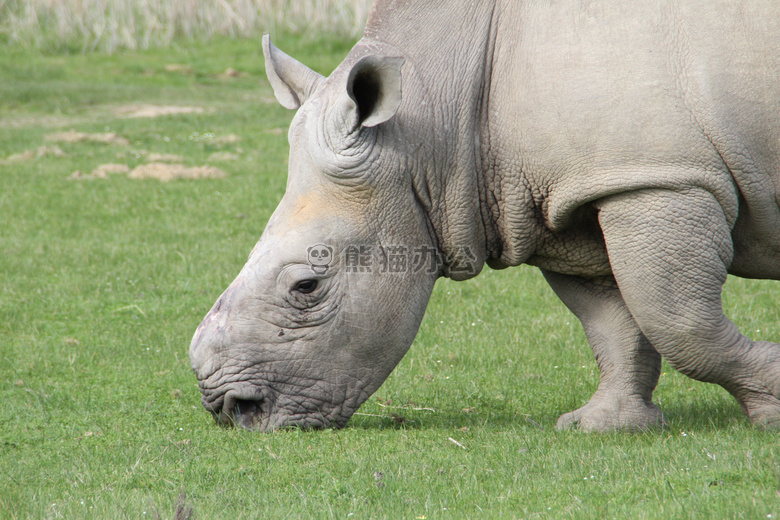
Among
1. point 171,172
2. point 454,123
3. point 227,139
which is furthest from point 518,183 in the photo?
point 227,139

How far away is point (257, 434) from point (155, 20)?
2219 cm

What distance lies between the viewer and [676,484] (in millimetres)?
3850

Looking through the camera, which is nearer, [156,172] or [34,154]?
[156,172]

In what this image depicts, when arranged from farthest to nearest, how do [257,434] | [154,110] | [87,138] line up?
[154,110] → [87,138] → [257,434]

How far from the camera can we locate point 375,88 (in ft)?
14.6

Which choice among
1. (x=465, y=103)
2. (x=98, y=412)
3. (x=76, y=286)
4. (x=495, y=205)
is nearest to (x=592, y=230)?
(x=495, y=205)

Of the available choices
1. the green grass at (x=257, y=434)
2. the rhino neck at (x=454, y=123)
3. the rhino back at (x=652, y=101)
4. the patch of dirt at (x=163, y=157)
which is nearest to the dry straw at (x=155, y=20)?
the patch of dirt at (x=163, y=157)

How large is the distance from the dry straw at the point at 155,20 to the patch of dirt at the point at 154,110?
629 centimetres

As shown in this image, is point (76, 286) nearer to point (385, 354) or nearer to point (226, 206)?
point (226, 206)

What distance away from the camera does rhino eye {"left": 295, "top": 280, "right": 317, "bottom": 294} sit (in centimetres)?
473

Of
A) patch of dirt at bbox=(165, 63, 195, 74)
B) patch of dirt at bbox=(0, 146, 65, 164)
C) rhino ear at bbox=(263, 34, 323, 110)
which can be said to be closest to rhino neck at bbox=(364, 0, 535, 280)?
rhino ear at bbox=(263, 34, 323, 110)

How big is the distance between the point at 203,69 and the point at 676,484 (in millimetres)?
21046

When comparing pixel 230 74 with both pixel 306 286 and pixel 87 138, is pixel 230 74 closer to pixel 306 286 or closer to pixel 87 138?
pixel 87 138

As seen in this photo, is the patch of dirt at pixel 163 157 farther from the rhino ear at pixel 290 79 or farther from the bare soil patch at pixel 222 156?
the rhino ear at pixel 290 79
